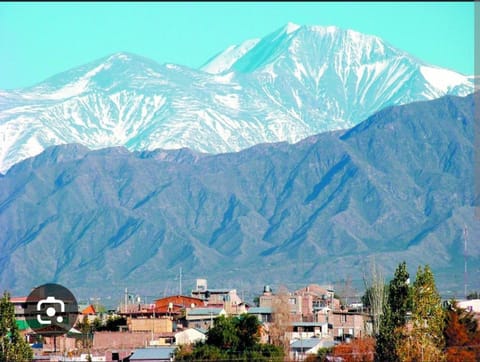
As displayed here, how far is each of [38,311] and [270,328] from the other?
17659 mm

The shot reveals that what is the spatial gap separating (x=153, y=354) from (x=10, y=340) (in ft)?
36.6

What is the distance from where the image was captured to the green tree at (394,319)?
3258 inches

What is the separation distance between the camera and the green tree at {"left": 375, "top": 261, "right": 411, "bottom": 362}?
82.8 metres

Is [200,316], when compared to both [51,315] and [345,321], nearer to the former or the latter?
[345,321]

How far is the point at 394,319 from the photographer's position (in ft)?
277

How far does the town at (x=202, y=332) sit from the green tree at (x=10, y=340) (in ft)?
12.5

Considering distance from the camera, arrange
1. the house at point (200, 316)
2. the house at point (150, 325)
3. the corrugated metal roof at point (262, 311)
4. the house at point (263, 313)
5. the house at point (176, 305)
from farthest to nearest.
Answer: the house at point (176, 305) < the corrugated metal roof at point (262, 311) < the house at point (263, 313) < the house at point (200, 316) < the house at point (150, 325)

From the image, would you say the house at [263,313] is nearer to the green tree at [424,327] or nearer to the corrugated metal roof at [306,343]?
the corrugated metal roof at [306,343]

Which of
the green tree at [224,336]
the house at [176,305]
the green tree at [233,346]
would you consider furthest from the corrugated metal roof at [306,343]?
the house at [176,305]

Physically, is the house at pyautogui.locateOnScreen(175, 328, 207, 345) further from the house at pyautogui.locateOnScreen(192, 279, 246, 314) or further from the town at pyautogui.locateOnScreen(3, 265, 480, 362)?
Result: the house at pyautogui.locateOnScreen(192, 279, 246, 314)

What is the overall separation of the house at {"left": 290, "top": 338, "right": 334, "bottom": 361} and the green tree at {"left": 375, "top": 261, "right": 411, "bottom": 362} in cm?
765

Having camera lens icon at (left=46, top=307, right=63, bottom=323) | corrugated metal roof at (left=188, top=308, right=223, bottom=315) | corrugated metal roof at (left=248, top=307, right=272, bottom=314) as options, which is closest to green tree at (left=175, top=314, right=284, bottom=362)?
camera lens icon at (left=46, top=307, right=63, bottom=323)

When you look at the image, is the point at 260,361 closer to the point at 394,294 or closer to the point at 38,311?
the point at 394,294

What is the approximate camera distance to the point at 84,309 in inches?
5714
